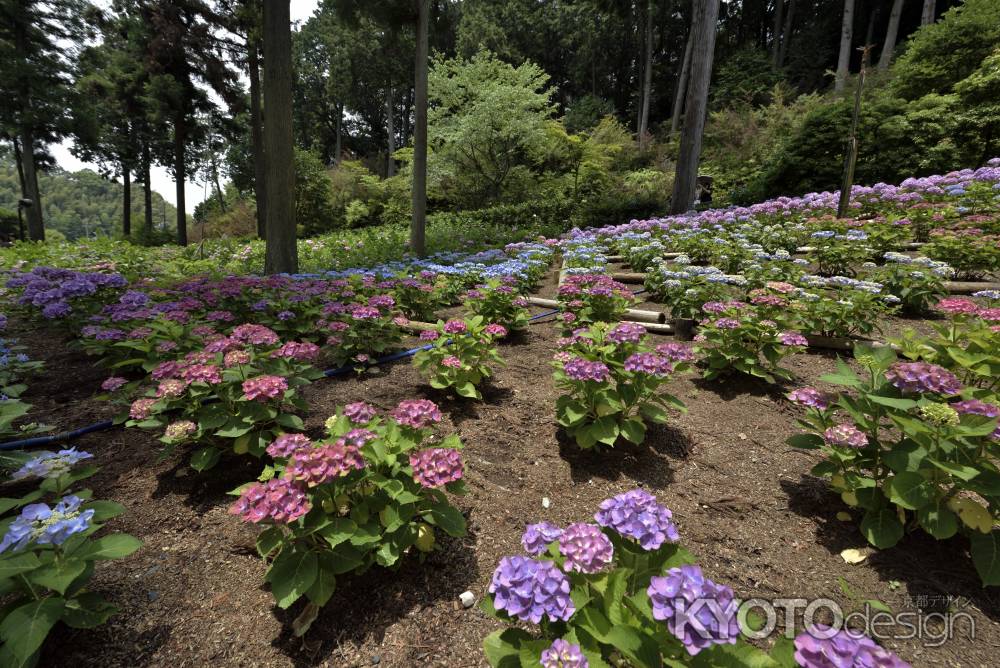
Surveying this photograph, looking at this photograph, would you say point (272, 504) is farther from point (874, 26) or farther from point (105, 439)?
point (874, 26)

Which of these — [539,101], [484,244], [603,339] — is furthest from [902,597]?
[539,101]

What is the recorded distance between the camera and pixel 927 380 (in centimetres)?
169

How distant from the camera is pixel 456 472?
163 centimetres

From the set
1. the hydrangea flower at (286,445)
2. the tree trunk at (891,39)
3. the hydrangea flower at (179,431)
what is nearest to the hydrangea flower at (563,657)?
the hydrangea flower at (286,445)

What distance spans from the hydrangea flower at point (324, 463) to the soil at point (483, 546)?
569 millimetres

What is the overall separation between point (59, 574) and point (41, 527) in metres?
0.17

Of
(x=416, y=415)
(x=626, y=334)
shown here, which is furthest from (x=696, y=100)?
(x=416, y=415)

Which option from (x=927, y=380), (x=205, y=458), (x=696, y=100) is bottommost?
(x=205, y=458)

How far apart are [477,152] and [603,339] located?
14880mm

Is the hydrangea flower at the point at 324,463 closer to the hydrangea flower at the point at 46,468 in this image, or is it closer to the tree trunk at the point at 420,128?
the hydrangea flower at the point at 46,468

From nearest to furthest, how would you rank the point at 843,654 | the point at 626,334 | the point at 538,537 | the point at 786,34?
the point at 843,654
the point at 538,537
the point at 626,334
the point at 786,34

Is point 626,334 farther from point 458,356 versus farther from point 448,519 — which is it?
point 448,519

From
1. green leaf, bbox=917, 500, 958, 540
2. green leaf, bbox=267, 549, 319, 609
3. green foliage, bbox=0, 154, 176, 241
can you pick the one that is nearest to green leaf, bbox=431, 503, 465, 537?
green leaf, bbox=267, 549, 319, 609

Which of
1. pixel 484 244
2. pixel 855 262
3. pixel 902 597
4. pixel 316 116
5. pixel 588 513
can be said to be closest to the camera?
pixel 902 597
